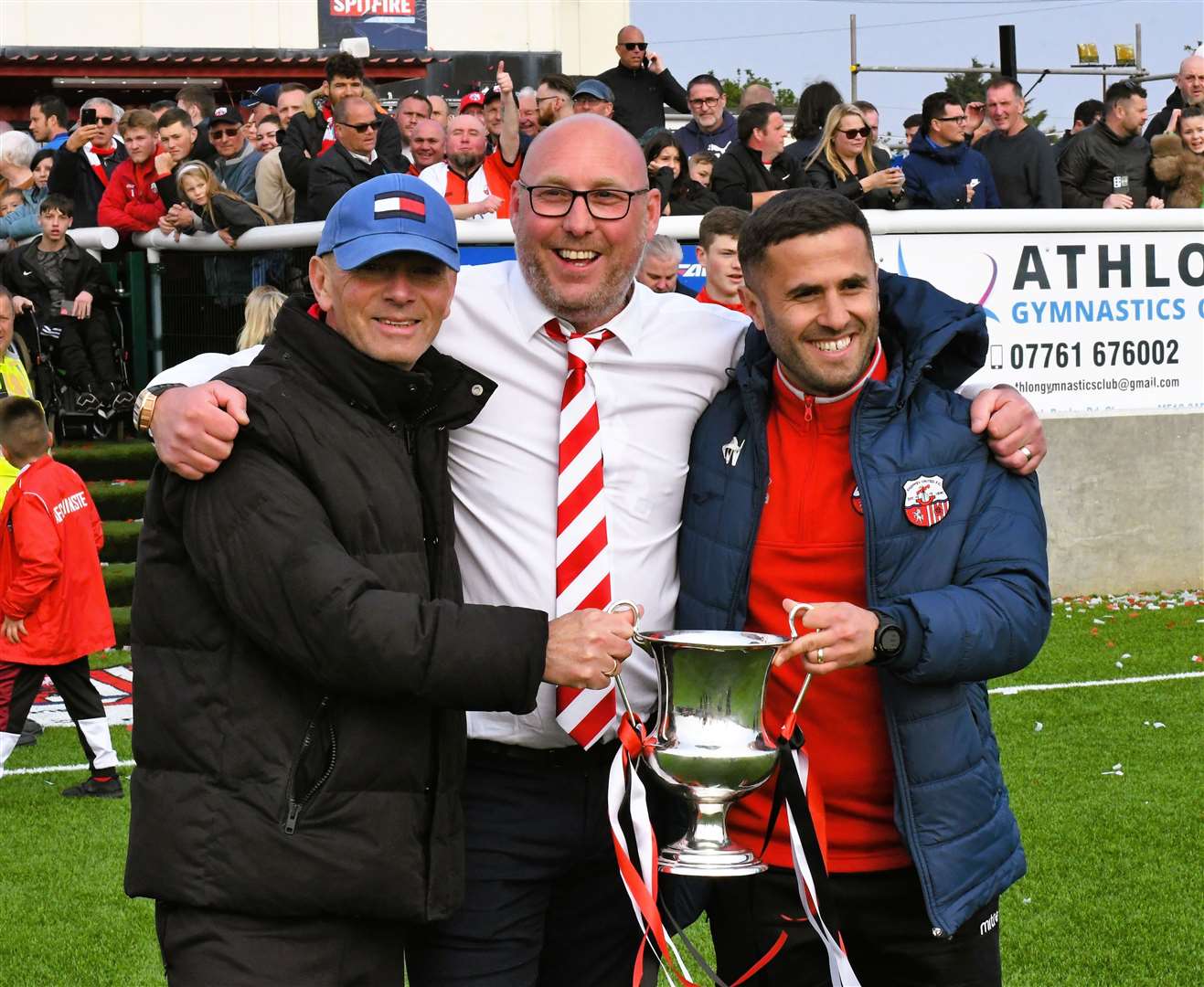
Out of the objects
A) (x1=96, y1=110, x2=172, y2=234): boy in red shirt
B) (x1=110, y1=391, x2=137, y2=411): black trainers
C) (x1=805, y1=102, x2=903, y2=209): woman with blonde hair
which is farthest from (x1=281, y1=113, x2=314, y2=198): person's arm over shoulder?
(x1=805, y1=102, x2=903, y2=209): woman with blonde hair

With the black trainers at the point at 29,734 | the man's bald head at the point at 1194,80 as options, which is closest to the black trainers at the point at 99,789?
the black trainers at the point at 29,734

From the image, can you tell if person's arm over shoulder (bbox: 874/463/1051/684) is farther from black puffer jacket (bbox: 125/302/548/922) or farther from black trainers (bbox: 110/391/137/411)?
black trainers (bbox: 110/391/137/411)

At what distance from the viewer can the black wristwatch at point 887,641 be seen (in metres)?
3.14

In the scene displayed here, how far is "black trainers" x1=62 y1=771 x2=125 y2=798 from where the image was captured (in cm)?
798

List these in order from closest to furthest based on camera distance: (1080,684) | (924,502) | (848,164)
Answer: (924,502) < (1080,684) < (848,164)

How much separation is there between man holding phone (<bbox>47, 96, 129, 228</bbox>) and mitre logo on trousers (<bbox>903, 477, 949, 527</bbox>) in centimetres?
1248

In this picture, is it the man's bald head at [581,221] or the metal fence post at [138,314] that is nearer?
the man's bald head at [581,221]

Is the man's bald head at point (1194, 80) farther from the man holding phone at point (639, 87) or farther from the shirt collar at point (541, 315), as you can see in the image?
the shirt collar at point (541, 315)

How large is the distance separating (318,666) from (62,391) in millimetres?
11136

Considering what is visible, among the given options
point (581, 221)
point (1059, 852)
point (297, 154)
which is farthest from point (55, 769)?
point (581, 221)

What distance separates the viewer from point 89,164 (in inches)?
580

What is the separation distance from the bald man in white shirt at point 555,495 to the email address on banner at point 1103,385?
28.9 ft

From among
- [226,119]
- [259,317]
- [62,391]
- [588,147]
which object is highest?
[226,119]

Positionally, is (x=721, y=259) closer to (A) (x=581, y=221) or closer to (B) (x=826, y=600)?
(A) (x=581, y=221)
